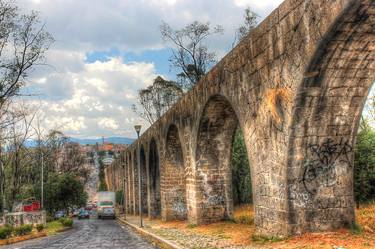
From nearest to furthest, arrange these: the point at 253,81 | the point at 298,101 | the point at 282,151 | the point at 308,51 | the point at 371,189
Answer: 1. the point at 308,51
2. the point at 298,101
3. the point at 282,151
4. the point at 253,81
5. the point at 371,189

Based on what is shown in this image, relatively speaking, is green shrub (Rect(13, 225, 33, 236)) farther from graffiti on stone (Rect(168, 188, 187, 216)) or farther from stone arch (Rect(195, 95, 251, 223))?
stone arch (Rect(195, 95, 251, 223))

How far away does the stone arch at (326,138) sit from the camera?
7.86 meters

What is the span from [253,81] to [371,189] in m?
9.28

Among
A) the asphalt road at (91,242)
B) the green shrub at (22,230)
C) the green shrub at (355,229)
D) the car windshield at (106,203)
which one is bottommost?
the asphalt road at (91,242)

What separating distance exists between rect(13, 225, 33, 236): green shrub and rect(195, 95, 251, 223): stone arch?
8.43 m

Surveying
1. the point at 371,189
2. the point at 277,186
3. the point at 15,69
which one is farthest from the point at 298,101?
the point at 15,69

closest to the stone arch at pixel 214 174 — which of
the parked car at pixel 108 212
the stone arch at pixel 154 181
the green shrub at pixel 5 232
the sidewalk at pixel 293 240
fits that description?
the sidewalk at pixel 293 240

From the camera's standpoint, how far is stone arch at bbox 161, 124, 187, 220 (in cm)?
2134

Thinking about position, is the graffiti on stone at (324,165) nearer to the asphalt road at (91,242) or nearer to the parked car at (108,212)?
the asphalt road at (91,242)

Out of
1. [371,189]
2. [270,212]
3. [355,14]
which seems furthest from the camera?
[371,189]

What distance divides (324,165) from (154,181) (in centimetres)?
1910

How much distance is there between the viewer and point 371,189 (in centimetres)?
1638

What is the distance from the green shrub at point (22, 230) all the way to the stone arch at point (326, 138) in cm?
1394

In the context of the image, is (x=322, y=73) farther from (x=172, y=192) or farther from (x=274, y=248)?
(x=172, y=192)
